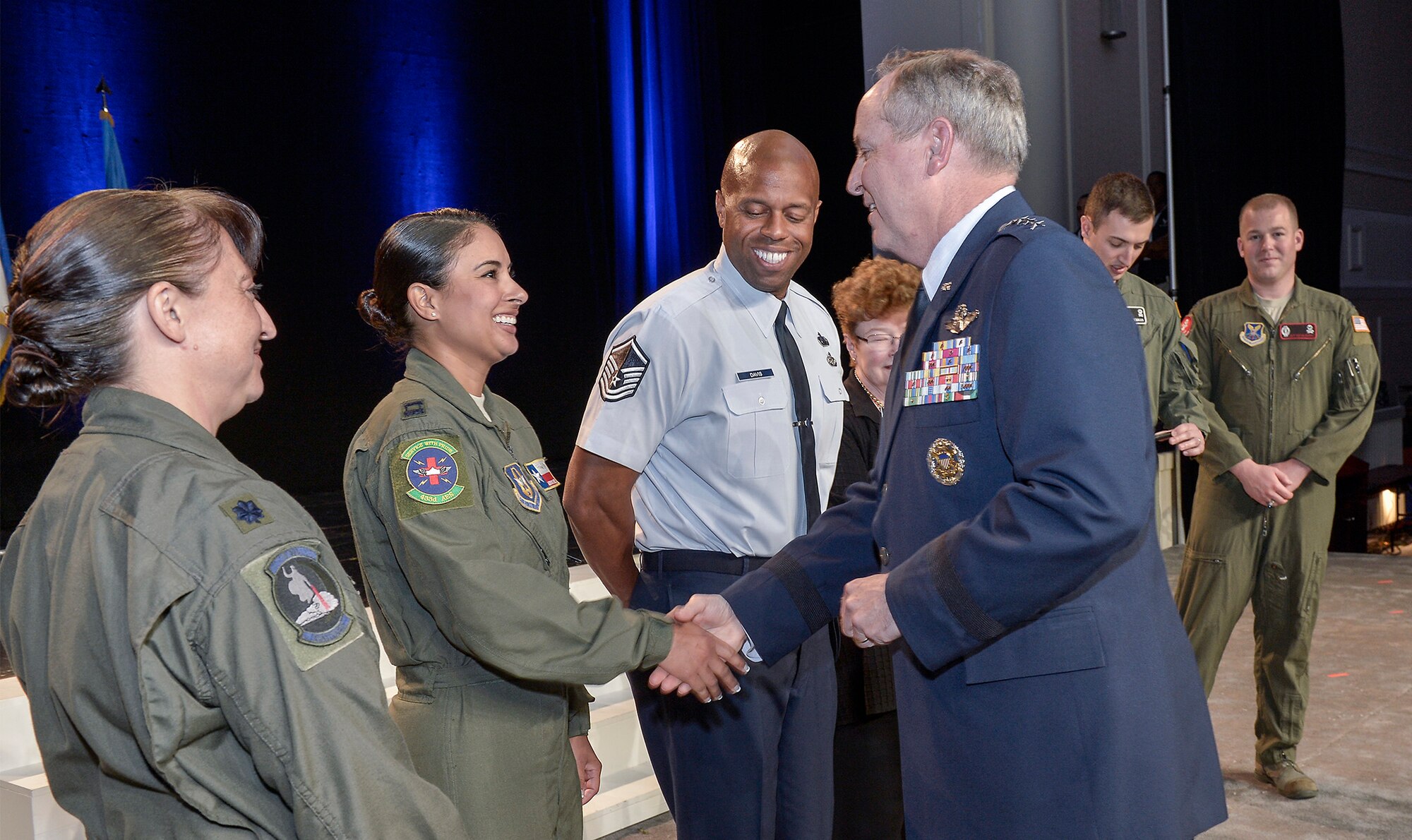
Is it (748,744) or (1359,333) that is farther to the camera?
(1359,333)

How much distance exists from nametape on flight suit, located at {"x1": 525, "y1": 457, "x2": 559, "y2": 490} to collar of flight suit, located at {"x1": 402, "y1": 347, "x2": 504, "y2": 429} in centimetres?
10

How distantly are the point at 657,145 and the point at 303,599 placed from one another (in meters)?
7.61

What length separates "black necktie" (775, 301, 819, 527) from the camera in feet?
6.84

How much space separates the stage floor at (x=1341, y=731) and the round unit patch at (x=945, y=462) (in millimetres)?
1811

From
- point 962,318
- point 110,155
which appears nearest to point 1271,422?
point 962,318

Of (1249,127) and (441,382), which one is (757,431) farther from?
(1249,127)

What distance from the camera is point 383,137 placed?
22.9ft

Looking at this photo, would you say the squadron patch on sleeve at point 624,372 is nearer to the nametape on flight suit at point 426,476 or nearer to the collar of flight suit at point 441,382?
the collar of flight suit at point 441,382

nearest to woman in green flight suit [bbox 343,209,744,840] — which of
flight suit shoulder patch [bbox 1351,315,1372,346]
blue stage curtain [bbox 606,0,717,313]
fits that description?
flight suit shoulder patch [bbox 1351,315,1372,346]

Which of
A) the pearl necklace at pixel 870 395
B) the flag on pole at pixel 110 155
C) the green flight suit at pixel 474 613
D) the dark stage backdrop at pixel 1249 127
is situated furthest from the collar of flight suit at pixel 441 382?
the dark stage backdrop at pixel 1249 127

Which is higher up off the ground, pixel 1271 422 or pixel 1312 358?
pixel 1312 358

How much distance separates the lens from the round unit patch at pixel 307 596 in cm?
89

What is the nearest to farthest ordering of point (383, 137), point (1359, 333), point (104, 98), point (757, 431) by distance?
point (757, 431) < point (1359, 333) < point (104, 98) < point (383, 137)

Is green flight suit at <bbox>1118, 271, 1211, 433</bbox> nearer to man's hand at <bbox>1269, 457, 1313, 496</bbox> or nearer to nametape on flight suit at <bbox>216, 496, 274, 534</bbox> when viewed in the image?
man's hand at <bbox>1269, 457, 1313, 496</bbox>
